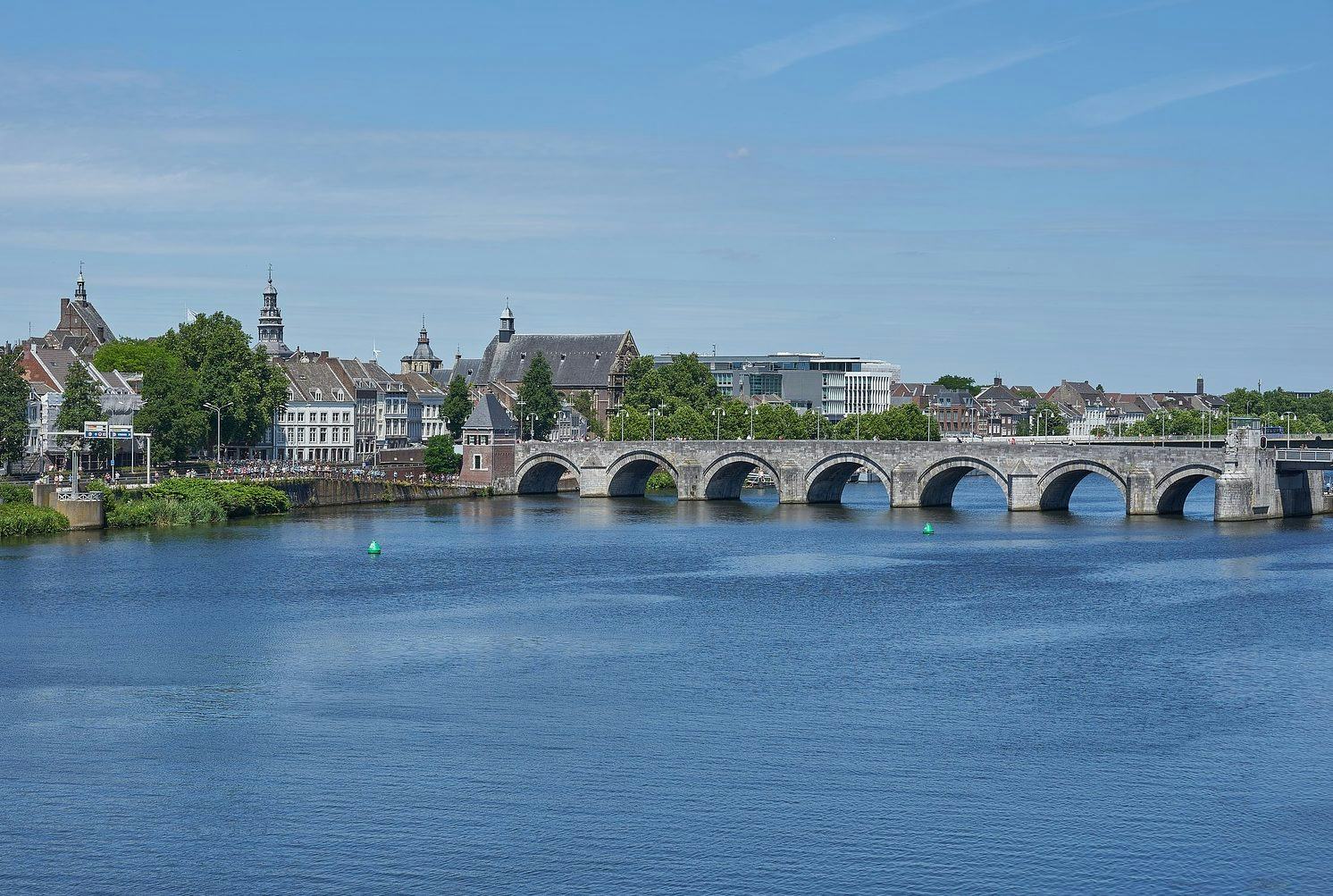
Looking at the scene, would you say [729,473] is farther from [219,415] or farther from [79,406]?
[79,406]

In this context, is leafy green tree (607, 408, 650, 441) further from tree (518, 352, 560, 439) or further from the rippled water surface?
the rippled water surface

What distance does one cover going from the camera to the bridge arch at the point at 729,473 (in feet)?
445

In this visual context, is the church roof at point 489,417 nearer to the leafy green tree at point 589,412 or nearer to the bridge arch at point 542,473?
the bridge arch at point 542,473

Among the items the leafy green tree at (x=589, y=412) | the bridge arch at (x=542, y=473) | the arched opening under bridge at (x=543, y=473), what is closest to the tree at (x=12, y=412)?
the bridge arch at (x=542, y=473)

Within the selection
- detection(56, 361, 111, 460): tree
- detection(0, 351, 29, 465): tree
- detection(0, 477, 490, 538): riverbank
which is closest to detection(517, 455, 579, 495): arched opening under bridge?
detection(0, 477, 490, 538): riverbank

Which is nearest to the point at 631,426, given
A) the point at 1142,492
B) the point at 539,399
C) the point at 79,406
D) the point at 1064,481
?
the point at 539,399

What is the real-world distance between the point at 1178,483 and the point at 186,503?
64.3m

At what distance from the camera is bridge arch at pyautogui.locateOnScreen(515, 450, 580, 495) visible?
477 ft

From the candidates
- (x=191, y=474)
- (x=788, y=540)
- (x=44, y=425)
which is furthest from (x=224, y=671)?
(x=44, y=425)

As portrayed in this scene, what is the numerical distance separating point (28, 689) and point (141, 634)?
10.1m

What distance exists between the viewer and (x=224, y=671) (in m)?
55.5

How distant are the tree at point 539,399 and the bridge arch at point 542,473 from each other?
76.4ft

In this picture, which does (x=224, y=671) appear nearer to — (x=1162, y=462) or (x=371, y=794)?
(x=371, y=794)

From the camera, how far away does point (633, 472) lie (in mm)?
145750
